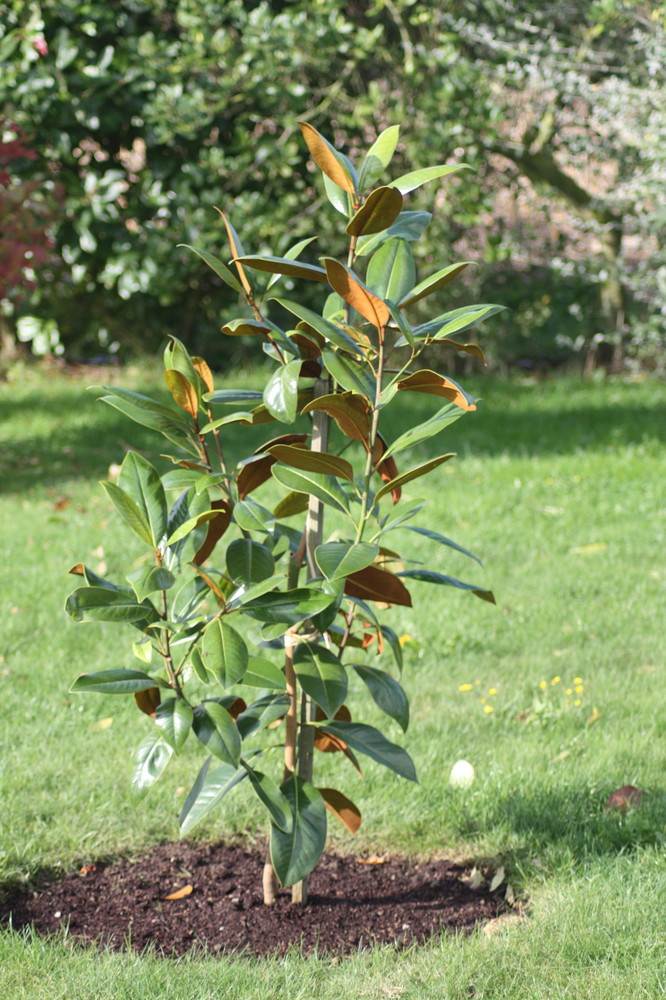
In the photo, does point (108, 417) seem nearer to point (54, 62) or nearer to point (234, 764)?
point (54, 62)

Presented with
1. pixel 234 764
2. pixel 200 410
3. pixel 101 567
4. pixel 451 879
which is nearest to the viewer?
pixel 234 764

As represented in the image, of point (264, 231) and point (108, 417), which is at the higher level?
point (264, 231)

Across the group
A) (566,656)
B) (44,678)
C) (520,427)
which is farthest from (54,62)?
(566,656)

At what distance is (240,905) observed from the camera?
7.38 feet

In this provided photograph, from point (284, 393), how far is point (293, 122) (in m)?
5.56

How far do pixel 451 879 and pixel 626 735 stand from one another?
2.97ft

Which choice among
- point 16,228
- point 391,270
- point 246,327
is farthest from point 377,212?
point 16,228

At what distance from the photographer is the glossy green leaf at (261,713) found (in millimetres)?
2044

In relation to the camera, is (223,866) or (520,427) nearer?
(223,866)

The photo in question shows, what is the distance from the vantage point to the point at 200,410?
6.64 feet

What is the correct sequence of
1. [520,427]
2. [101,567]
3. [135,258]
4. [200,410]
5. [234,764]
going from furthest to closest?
[135,258]
[520,427]
[101,567]
[200,410]
[234,764]

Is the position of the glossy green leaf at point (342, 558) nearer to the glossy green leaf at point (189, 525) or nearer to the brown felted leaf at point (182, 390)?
the glossy green leaf at point (189, 525)

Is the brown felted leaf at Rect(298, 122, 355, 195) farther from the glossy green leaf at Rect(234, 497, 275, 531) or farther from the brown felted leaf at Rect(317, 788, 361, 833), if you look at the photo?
the brown felted leaf at Rect(317, 788, 361, 833)

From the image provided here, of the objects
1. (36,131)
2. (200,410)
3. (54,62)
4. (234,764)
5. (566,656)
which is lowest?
(566,656)
